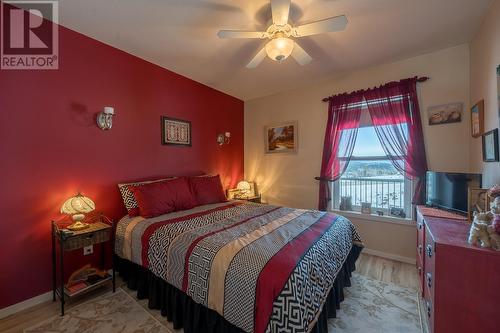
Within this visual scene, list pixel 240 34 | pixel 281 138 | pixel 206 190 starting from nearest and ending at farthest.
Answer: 1. pixel 240 34
2. pixel 206 190
3. pixel 281 138

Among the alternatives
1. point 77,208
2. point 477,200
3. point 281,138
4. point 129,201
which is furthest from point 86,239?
point 477,200

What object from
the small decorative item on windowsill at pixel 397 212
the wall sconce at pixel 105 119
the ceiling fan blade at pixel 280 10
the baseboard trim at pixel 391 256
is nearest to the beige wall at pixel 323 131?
the baseboard trim at pixel 391 256

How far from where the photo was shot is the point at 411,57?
267 cm

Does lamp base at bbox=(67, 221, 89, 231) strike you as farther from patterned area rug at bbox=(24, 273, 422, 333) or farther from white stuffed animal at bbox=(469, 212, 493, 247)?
white stuffed animal at bbox=(469, 212, 493, 247)

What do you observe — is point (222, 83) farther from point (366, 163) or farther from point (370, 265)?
point (370, 265)

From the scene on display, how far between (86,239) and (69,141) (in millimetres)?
986

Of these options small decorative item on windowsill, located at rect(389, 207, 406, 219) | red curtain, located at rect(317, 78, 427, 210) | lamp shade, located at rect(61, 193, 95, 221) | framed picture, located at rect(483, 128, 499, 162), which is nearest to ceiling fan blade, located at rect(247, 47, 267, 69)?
red curtain, located at rect(317, 78, 427, 210)

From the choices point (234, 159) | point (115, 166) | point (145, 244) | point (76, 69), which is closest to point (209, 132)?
point (234, 159)

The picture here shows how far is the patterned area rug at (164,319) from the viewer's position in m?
1.65

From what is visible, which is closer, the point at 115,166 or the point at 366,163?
the point at 115,166

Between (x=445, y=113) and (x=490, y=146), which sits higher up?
(x=445, y=113)

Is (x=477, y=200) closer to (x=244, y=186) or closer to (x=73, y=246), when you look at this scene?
(x=244, y=186)

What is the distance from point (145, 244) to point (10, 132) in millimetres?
1474

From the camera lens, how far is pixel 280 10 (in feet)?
5.32
